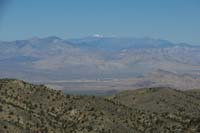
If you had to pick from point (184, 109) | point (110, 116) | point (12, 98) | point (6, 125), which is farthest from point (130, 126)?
point (184, 109)

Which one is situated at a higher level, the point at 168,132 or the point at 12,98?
the point at 12,98

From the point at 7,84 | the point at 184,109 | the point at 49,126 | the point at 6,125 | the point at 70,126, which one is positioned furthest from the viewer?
the point at 184,109

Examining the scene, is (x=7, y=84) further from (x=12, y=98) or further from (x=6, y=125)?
(x=6, y=125)

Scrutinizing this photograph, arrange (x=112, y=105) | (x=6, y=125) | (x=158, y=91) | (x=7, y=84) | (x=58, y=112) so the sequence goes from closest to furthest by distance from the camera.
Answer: (x=6, y=125)
(x=58, y=112)
(x=7, y=84)
(x=112, y=105)
(x=158, y=91)

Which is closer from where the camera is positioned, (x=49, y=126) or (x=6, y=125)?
(x=6, y=125)

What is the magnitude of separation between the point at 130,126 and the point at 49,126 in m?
13.3

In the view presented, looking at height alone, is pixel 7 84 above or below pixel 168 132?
above

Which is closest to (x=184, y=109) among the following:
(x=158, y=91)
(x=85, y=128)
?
(x=158, y=91)

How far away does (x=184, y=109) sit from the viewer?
110562 millimetres

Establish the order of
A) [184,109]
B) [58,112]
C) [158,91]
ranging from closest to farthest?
[58,112] < [184,109] < [158,91]

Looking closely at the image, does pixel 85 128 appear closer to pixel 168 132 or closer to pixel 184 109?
pixel 168 132

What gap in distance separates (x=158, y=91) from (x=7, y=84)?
5146 cm

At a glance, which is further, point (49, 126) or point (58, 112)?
point (58, 112)

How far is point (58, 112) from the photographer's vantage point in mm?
76500
